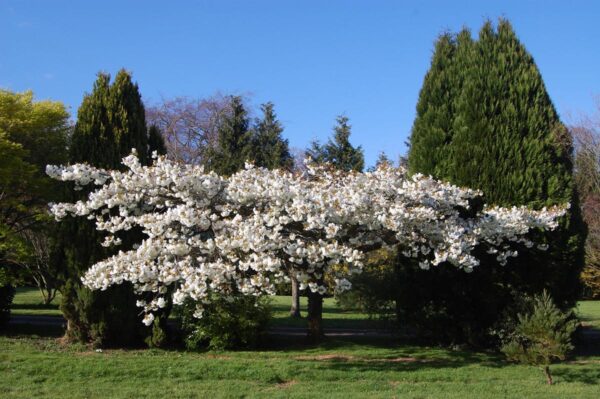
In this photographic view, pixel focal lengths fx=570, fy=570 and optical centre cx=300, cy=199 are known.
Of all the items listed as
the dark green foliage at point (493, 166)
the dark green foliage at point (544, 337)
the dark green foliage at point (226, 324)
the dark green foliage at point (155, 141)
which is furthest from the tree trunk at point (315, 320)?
the dark green foliage at point (155, 141)

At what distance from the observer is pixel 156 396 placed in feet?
22.7

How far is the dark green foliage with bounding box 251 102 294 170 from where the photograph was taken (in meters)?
23.6

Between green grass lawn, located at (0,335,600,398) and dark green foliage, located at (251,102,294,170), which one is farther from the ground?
dark green foliage, located at (251,102,294,170)

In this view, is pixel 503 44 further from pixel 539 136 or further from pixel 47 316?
pixel 47 316

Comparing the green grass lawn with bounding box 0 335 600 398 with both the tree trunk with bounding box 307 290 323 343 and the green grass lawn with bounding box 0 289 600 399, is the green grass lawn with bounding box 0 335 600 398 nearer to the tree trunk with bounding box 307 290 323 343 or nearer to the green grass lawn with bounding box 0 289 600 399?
the green grass lawn with bounding box 0 289 600 399

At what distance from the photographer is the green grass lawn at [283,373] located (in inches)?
284

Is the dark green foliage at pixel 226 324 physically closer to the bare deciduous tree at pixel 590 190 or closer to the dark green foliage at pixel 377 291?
the dark green foliage at pixel 377 291

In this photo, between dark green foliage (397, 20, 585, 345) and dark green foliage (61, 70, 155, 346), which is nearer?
dark green foliage (397, 20, 585, 345)

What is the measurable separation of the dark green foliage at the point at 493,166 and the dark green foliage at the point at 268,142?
12.3 metres

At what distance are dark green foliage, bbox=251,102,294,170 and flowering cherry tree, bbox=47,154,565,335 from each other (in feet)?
48.4

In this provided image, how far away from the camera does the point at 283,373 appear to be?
821 centimetres

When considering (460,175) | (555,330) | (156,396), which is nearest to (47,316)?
(156,396)

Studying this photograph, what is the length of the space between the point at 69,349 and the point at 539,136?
9.31 metres

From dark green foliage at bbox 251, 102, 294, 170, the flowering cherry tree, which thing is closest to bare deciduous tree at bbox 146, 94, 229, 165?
dark green foliage at bbox 251, 102, 294, 170
